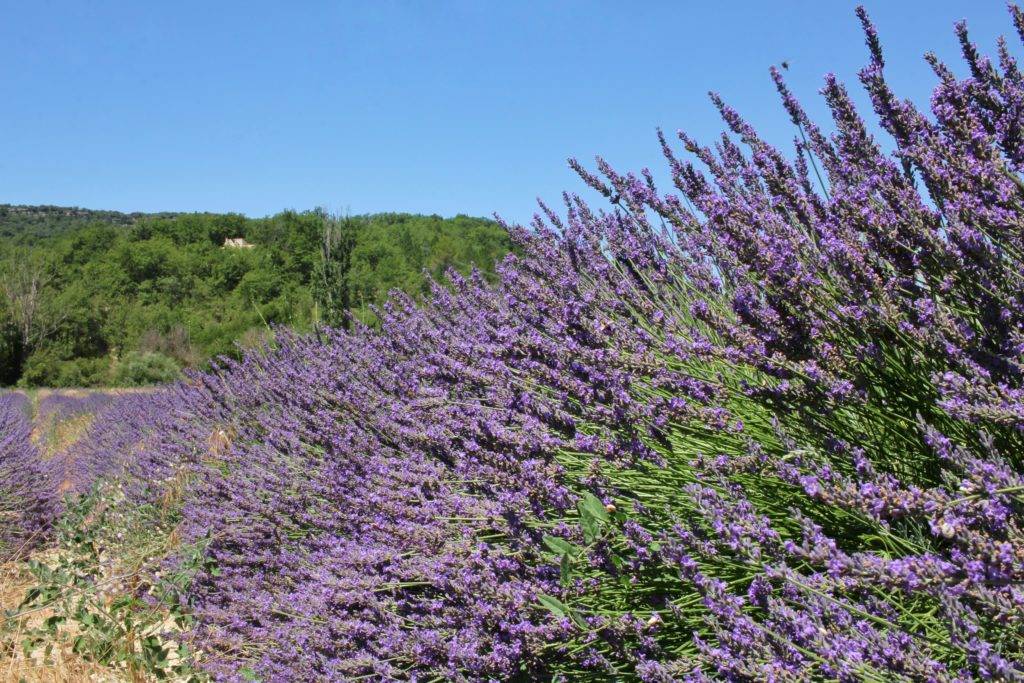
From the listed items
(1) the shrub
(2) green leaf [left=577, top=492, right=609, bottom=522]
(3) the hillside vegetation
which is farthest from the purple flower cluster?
(1) the shrub

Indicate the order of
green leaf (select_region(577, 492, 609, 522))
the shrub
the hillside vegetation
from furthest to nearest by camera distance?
the shrub
the hillside vegetation
green leaf (select_region(577, 492, 609, 522))

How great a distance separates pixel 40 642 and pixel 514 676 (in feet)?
8.43

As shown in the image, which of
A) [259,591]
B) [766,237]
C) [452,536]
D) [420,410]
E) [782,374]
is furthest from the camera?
[259,591]

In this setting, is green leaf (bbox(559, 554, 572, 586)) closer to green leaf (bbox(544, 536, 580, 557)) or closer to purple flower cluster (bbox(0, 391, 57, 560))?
green leaf (bbox(544, 536, 580, 557))

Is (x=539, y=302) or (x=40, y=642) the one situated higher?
(x=539, y=302)

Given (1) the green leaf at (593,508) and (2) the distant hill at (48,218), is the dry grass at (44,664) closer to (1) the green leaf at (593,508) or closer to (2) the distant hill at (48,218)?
(1) the green leaf at (593,508)

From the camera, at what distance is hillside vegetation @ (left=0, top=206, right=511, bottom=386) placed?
88.5 feet

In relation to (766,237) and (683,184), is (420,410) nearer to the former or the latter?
(683,184)

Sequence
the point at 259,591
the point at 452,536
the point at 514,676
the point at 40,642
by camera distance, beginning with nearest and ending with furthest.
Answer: the point at 514,676 → the point at 452,536 → the point at 259,591 → the point at 40,642

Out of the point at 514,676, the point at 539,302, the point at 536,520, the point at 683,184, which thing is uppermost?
the point at 683,184

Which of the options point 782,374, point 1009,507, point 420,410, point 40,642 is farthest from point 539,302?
point 40,642

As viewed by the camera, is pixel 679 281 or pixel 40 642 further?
pixel 40 642

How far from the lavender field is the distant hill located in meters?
95.8

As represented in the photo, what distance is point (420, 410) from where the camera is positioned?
8.50ft
